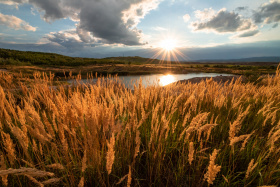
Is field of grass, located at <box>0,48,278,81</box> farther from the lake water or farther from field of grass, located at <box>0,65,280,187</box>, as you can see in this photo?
field of grass, located at <box>0,65,280,187</box>

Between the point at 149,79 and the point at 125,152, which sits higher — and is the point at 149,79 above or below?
above

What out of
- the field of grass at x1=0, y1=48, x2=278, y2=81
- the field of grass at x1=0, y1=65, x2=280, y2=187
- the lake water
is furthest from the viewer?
the field of grass at x1=0, y1=48, x2=278, y2=81

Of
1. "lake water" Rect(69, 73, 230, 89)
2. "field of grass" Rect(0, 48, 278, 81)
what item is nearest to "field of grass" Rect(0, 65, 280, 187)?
"lake water" Rect(69, 73, 230, 89)

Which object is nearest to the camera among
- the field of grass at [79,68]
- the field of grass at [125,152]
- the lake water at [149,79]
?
the field of grass at [125,152]

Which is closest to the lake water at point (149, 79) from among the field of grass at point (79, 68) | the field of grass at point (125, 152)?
the field of grass at point (125, 152)

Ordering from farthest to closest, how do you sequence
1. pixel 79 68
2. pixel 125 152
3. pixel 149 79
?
pixel 79 68 → pixel 149 79 → pixel 125 152

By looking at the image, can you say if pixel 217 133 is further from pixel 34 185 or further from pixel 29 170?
pixel 34 185

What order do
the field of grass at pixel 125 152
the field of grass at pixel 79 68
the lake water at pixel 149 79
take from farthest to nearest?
the field of grass at pixel 79 68 < the lake water at pixel 149 79 < the field of grass at pixel 125 152

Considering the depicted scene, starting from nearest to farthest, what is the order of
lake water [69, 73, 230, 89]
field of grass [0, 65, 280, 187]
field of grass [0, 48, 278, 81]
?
field of grass [0, 65, 280, 187]
lake water [69, 73, 230, 89]
field of grass [0, 48, 278, 81]

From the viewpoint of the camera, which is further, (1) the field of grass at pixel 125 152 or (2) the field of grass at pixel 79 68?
(2) the field of grass at pixel 79 68

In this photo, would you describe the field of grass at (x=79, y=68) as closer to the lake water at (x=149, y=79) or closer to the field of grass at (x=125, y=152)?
the lake water at (x=149, y=79)

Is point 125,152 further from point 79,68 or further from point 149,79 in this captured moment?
point 79,68

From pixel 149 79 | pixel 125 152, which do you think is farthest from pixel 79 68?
pixel 125 152

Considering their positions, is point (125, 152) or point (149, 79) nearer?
point (125, 152)
